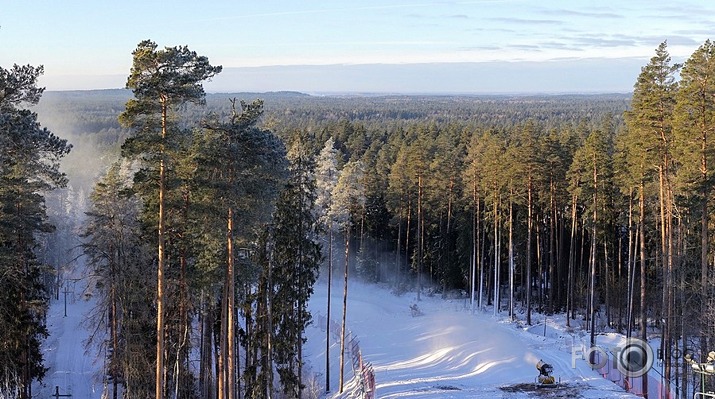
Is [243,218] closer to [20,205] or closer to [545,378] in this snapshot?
[20,205]

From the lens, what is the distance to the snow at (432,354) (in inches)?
1097

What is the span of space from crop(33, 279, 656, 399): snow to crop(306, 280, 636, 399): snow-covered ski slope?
4 cm

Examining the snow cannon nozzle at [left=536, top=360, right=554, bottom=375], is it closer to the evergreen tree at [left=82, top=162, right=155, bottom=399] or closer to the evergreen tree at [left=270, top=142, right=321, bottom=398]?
the evergreen tree at [left=270, top=142, right=321, bottom=398]

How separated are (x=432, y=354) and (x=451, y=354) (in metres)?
1.10

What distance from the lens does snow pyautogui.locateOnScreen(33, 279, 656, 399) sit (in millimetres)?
27859

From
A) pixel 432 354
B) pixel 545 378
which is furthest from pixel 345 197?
pixel 545 378

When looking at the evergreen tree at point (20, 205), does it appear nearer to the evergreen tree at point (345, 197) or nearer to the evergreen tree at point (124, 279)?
the evergreen tree at point (124, 279)

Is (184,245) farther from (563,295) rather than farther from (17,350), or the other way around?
(563,295)

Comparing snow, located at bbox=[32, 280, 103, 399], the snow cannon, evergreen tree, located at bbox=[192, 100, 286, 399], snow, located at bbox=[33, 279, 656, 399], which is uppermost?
evergreen tree, located at bbox=[192, 100, 286, 399]

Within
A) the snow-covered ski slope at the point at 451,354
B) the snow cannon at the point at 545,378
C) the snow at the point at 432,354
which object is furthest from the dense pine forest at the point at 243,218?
the snow cannon at the point at 545,378

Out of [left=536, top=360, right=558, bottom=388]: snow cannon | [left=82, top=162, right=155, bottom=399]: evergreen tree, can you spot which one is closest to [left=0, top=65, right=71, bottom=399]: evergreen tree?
[left=82, top=162, right=155, bottom=399]: evergreen tree

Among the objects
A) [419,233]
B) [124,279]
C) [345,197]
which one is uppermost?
[345,197]

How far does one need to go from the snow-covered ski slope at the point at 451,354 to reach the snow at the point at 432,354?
40 mm

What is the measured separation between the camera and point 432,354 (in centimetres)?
3456
